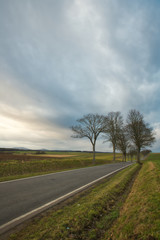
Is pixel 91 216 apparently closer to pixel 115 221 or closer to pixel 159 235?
pixel 115 221

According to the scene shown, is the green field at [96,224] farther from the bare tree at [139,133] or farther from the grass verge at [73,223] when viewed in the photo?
the bare tree at [139,133]

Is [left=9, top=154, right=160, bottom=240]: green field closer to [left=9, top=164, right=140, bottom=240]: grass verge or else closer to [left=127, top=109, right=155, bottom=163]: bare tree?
[left=9, top=164, right=140, bottom=240]: grass verge

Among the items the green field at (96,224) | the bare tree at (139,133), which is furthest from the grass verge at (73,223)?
the bare tree at (139,133)

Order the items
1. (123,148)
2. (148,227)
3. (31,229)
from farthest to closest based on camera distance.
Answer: (123,148)
(31,229)
(148,227)

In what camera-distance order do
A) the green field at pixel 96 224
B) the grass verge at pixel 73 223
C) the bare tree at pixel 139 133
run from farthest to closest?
the bare tree at pixel 139 133, the grass verge at pixel 73 223, the green field at pixel 96 224

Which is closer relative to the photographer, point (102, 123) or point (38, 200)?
point (38, 200)

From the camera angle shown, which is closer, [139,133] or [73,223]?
[73,223]

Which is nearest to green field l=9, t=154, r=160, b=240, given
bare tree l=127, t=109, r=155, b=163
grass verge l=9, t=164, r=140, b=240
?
grass verge l=9, t=164, r=140, b=240

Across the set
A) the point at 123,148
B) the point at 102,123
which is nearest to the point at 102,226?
the point at 102,123

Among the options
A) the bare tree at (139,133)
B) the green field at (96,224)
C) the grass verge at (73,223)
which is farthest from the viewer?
the bare tree at (139,133)

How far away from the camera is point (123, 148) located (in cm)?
4900

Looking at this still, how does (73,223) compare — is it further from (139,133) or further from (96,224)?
(139,133)

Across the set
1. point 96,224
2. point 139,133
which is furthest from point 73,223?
point 139,133

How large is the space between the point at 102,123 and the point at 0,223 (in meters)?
29.9
